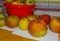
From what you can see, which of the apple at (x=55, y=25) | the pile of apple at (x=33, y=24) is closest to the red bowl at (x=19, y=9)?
the pile of apple at (x=33, y=24)

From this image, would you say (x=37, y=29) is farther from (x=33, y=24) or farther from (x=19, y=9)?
(x=19, y=9)

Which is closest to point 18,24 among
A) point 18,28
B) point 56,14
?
point 18,28

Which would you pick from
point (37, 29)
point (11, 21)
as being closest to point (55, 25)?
point (37, 29)

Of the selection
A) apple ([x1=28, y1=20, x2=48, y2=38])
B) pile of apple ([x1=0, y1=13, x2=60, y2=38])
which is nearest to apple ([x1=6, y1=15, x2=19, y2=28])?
pile of apple ([x1=0, y1=13, x2=60, y2=38])

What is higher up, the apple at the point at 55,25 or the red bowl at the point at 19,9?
the red bowl at the point at 19,9

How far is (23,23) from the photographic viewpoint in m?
0.68

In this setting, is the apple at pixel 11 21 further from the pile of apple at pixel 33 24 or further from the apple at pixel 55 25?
the apple at pixel 55 25

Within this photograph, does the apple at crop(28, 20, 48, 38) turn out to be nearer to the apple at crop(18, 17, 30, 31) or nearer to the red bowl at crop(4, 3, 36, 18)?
the apple at crop(18, 17, 30, 31)

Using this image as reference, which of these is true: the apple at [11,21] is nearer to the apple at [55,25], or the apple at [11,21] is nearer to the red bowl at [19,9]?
the red bowl at [19,9]

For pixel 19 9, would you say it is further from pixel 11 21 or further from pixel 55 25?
pixel 55 25

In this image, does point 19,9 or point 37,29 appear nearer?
point 37,29

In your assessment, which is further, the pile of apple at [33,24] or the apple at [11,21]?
the apple at [11,21]

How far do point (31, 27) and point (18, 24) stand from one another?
0.42 feet

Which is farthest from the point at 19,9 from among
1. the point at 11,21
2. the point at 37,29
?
the point at 37,29
